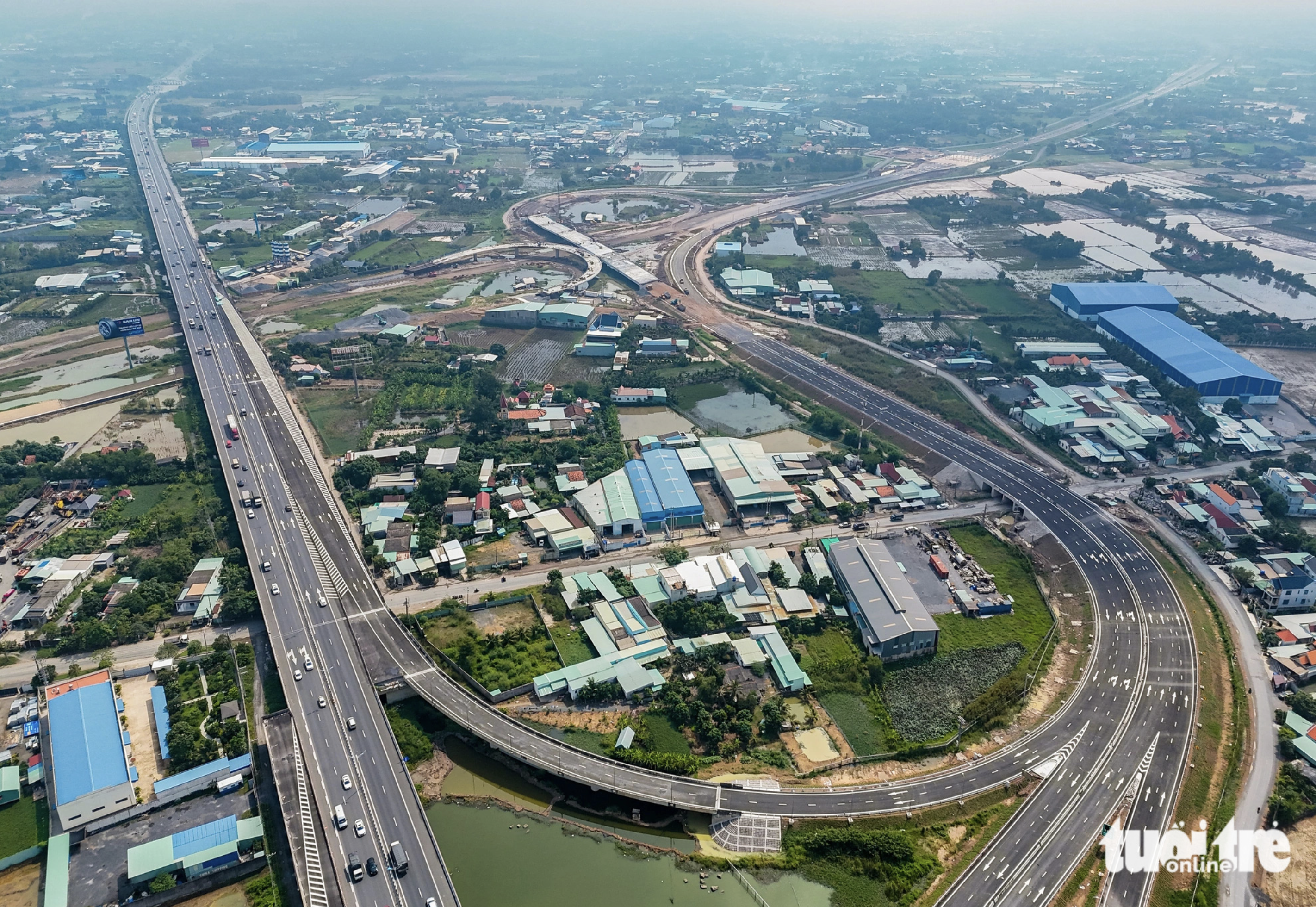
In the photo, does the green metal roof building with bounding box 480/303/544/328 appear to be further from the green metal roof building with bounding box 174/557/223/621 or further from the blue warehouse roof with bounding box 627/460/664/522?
the green metal roof building with bounding box 174/557/223/621

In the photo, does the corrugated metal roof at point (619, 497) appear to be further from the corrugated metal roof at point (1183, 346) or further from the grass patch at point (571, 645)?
the corrugated metal roof at point (1183, 346)

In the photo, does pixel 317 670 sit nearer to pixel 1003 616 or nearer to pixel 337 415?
→ pixel 337 415

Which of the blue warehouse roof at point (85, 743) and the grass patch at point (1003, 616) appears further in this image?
the grass patch at point (1003, 616)

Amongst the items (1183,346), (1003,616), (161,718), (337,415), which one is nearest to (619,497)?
(1003,616)

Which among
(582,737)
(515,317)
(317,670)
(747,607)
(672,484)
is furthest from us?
(515,317)

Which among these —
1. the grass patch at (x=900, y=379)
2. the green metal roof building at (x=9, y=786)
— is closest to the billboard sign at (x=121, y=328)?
the green metal roof building at (x=9, y=786)

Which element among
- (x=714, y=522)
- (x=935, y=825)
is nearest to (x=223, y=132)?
(x=714, y=522)
